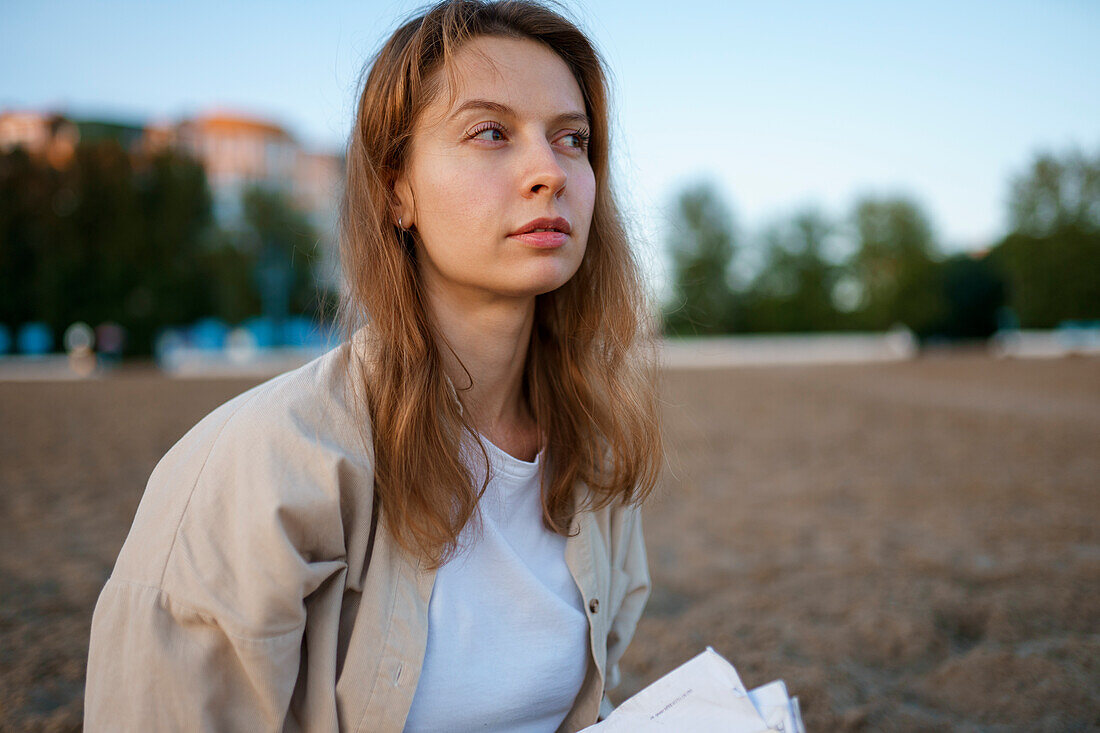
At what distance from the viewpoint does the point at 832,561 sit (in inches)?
184

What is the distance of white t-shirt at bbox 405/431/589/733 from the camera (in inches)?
54.6

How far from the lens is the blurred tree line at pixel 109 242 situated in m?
27.8

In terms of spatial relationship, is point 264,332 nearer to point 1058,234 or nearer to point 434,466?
point 1058,234

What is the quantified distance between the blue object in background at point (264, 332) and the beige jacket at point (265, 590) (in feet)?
136

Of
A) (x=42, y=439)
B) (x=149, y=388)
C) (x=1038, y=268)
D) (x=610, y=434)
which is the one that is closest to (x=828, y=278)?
(x=1038, y=268)

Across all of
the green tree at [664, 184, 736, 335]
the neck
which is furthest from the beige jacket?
the green tree at [664, 184, 736, 335]

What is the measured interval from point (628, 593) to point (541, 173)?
3.44 ft

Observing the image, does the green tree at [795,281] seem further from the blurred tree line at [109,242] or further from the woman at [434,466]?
the woman at [434,466]

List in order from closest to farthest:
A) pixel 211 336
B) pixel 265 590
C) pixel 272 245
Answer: pixel 265 590, pixel 272 245, pixel 211 336

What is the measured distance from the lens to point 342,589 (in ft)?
4.19

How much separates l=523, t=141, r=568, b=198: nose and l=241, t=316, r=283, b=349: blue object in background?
41.4 metres

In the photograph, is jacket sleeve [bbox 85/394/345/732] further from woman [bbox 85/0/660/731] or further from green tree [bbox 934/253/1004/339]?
green tree [bbox 934/253/1004/339]

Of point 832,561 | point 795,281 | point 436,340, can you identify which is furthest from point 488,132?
point 795,281

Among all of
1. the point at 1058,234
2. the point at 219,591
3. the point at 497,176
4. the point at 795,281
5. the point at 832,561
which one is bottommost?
the point at 795,281
